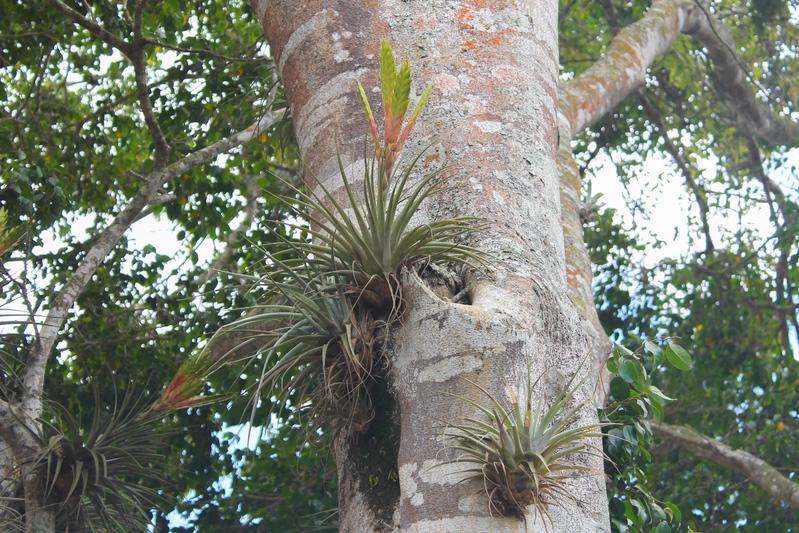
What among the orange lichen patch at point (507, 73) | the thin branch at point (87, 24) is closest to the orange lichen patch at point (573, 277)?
the orange lichen patch at point (507, 73)

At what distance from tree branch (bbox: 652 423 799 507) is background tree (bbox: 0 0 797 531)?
0.06ft

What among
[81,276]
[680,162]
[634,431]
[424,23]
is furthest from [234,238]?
[424,23]

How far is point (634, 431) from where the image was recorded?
3.27 meters

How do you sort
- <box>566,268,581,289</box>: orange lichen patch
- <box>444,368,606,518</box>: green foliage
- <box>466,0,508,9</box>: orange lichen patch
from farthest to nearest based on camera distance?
<box>566,268,581,289</box>: orange lichen patch, <box>466,0,508,9</box>: orange lichen patch, <box>444,368,606,518</box>: green foliage

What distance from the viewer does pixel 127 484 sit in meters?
3.63

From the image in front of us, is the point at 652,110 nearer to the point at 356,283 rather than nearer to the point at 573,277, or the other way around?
the point at 573,277

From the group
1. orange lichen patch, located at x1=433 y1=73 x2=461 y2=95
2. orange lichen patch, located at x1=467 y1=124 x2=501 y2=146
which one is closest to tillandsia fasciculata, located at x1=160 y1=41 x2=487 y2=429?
orange lichen patch, located at x1=467 y1=124 x2=501 y2=146

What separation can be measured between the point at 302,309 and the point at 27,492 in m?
1.89

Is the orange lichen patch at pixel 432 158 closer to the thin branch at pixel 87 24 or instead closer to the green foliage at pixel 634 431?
the green foliage at pixel 634 431

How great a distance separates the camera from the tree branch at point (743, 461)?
16.9ft

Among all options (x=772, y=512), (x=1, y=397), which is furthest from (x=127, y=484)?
(x=772, y=512)

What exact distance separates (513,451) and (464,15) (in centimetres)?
132

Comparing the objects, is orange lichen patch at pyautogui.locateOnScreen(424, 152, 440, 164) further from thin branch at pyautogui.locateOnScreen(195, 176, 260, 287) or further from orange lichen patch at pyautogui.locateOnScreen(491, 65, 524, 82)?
thin branch at pyautogui.locateOnScreen(195, 176, 260, 287)

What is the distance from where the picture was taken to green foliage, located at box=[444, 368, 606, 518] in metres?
1.80
